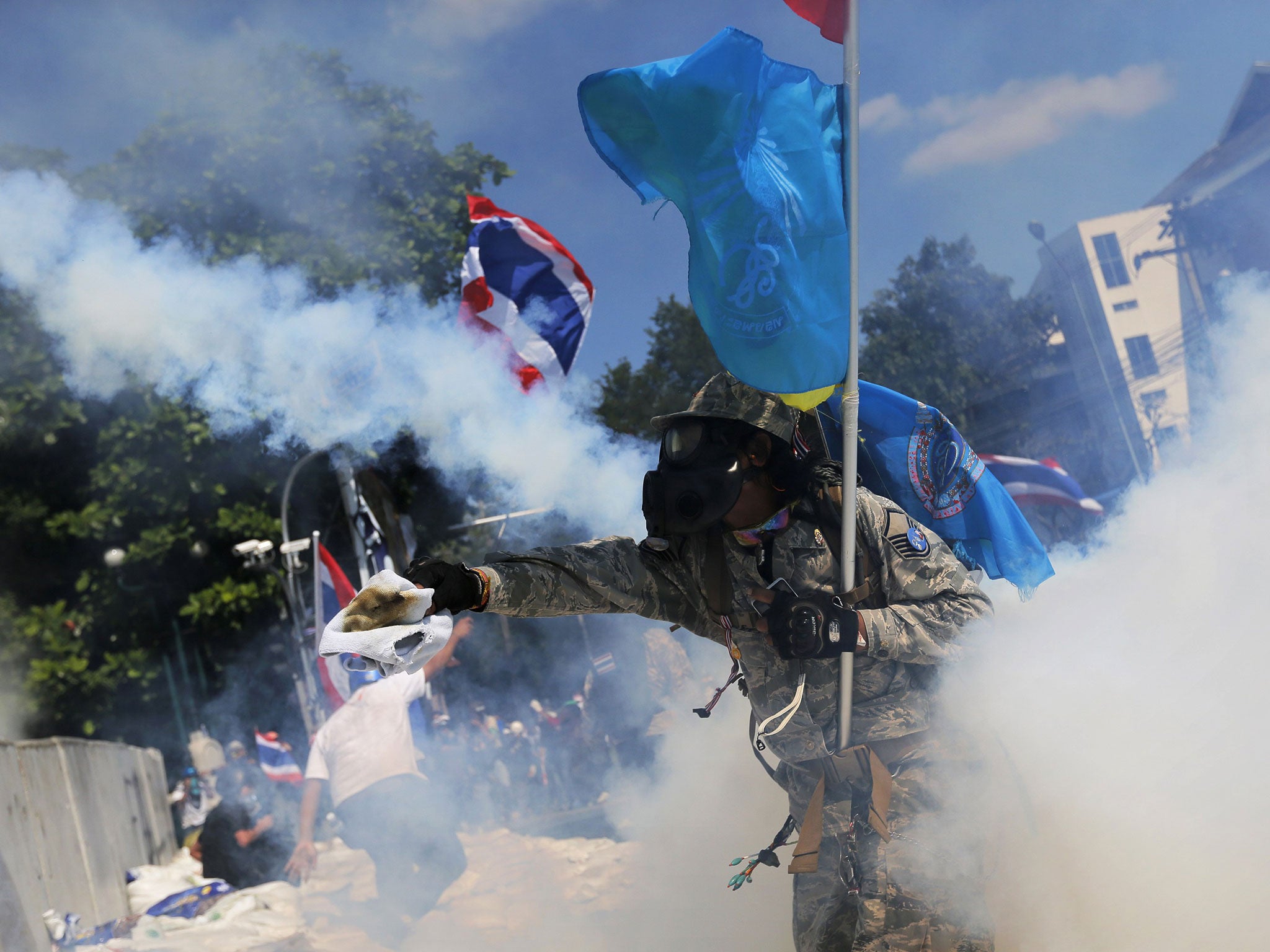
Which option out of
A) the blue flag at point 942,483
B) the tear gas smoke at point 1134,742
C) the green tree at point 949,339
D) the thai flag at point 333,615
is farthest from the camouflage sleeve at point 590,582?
the green tree at point 949,339

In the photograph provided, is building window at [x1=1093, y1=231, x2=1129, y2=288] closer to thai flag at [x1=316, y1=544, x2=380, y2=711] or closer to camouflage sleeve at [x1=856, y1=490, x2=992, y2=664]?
thai flag at [x1=316, y1=544, x2=380, y2=711]

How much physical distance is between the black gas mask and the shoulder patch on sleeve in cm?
42

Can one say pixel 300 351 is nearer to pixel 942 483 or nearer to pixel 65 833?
pixel 65 833

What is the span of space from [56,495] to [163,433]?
87.7 inches

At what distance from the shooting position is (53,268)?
7.78 m

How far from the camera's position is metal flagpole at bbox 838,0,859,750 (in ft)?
9.07

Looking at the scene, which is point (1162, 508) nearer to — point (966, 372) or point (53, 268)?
point (53, 268)

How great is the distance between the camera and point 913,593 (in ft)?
9.52

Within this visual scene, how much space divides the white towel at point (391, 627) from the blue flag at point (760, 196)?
1.13 meters

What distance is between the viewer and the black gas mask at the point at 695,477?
2840mm

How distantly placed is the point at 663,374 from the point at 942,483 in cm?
1246

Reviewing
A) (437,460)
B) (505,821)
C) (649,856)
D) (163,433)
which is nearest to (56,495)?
(163,433)

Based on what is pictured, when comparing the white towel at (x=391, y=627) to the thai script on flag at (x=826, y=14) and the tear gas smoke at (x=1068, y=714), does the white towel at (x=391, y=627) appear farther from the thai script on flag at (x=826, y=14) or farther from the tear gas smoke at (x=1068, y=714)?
the thai script on flag at (x=826, y=14)

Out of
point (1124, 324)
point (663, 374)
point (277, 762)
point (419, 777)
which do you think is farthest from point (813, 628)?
point (1124, 324)
